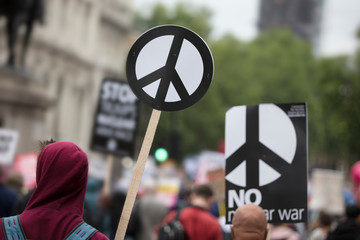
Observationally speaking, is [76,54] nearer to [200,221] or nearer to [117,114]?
[117,114]

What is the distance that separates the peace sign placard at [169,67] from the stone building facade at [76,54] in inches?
1315

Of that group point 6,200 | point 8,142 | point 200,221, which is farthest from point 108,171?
point 200,221

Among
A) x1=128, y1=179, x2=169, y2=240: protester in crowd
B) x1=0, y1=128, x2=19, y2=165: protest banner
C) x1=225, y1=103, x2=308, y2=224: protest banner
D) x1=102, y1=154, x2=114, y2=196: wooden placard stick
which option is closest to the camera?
x1=225, y1=103, x2=308, y2=224: protest banner

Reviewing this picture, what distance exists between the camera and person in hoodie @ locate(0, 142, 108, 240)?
4078mm

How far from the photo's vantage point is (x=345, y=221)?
9055 millimetres

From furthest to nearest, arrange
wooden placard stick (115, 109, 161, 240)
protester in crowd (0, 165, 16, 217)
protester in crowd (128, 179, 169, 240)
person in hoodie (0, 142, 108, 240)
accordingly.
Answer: protester in crowd (128, 179, 169, 240)
protester in crowd (0, 165, 16, 217)
wooden placard stick (115, 109, 161, 240)
person in hoodie (0, 142, 108, 240)

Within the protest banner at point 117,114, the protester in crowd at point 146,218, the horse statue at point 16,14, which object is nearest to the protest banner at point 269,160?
the protest banner at point 117,114

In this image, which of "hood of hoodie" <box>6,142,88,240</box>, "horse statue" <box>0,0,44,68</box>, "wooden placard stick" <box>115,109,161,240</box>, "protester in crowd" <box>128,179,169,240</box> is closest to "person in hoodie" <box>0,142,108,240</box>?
"hood of hoodie" <box>6,142,88,240</box>

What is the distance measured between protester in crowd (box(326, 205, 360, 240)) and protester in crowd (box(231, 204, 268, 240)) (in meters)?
4.37

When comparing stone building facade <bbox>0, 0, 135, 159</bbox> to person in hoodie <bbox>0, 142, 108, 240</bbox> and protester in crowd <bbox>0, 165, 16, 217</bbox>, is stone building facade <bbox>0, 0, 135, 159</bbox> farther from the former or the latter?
person in hoodie <bbox>0, 142, 108, 240</bbox>

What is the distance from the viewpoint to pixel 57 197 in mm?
4125

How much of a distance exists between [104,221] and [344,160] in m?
67.7

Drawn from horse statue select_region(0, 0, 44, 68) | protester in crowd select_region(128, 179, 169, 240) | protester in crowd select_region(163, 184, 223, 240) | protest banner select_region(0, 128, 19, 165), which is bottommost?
protester in crowd select_region(128, 179, 169, 240)

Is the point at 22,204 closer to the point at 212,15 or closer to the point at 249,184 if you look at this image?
the point at 249,184
